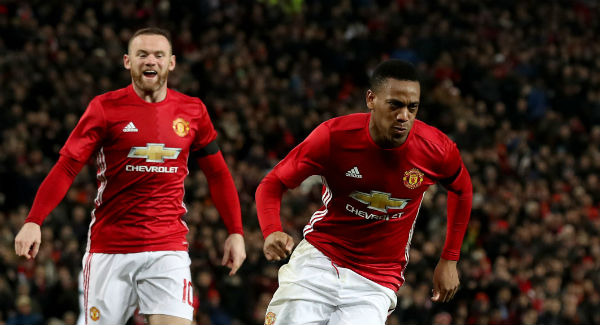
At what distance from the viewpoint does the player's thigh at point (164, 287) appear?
18.0 ft

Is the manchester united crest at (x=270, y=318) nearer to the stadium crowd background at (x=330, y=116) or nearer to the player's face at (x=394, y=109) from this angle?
the player's face at (x=394, y=109)

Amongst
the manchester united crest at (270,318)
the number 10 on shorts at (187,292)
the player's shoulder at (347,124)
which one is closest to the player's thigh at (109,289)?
the number 10 on shorts at (187,292)

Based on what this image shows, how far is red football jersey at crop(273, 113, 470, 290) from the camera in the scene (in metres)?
5.37

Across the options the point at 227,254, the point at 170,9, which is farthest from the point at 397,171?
the point at 170,9

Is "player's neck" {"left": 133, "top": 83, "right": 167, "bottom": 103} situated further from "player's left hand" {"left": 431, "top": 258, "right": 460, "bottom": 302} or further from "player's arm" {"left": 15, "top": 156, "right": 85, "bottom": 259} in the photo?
"player's left hand" {"left": 431, "top": 258, "right": 460, "bottom": 302}

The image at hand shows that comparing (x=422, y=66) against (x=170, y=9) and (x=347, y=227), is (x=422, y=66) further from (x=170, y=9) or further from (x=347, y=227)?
(x=347, y=227)

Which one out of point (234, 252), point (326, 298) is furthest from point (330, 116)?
point (326, 298)

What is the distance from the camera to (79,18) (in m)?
Answer: 16.4

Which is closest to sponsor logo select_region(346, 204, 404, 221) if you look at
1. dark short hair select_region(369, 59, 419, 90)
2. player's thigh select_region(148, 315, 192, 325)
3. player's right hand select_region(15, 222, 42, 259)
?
dark short hair select_region(369, 59, 419, 90)

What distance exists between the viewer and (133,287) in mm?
5617

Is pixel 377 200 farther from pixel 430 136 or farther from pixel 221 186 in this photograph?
pixel 221 186

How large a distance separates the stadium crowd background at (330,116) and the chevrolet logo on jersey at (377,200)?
7.03 m

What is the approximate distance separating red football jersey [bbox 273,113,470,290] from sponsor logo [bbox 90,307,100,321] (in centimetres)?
145

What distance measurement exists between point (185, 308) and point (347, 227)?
1.17 m
